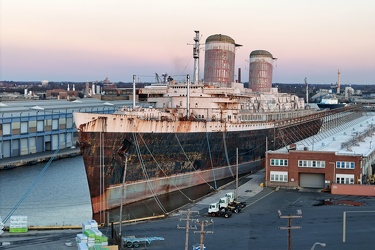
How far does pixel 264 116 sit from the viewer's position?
50.1 metres

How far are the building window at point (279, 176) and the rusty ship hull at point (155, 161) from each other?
3521 millimetres

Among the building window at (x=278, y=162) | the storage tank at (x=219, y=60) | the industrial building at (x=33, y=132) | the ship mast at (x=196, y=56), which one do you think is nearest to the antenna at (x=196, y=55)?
the ship mast at (x=196, y=56)

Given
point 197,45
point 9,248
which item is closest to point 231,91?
point 197,45

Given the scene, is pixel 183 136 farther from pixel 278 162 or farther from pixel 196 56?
pixel 196 56

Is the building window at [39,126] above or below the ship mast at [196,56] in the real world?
below

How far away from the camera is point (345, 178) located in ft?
117

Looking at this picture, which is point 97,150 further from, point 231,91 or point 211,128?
point 231,91

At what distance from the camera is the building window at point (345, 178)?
117 feet

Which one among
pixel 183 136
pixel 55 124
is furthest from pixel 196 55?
pixel 55 124

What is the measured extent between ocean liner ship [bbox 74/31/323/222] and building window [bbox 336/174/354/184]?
263 inches

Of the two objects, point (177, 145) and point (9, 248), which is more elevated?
point (177, 145)

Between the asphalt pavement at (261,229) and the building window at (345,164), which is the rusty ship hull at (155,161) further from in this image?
the building window at (345,164)

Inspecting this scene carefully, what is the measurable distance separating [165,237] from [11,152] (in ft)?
113

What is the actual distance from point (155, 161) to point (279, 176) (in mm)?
8434
